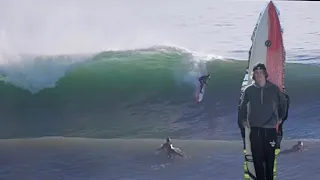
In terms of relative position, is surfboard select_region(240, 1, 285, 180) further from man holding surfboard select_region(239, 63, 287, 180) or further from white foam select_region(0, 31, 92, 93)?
white foam select_region(0, 31, 92, 93)

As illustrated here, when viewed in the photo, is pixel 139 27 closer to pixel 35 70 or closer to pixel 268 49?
pixel 35 70

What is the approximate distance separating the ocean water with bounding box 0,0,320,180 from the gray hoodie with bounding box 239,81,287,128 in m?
0.83

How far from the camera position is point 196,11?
3.47m

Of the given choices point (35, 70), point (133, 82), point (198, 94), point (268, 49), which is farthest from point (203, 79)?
point (35, 70)

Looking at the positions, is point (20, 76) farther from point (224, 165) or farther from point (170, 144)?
point (224, 165)

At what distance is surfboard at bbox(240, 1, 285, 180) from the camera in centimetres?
266

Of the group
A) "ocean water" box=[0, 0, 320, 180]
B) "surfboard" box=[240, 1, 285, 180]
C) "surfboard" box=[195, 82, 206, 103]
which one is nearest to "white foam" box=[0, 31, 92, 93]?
"ocean water" box=[0, 0, 320, 180]

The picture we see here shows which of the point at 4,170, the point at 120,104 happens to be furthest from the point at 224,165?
the point at 4,170

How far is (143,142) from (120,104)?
365 millimetres

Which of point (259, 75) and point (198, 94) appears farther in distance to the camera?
point (198, 94)

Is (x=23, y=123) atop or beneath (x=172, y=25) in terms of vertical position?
beneath

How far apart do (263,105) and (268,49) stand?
0.36 metres

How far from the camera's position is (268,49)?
2.68m

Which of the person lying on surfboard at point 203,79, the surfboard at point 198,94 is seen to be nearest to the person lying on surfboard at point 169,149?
the surfboard at point 198,94
